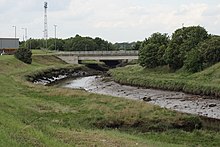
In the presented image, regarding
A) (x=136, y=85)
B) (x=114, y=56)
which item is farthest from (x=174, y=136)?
(x=114, y=56)

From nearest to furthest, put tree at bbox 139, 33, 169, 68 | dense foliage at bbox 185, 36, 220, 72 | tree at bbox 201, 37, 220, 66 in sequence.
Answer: tree at bbox 201, 37, 220, 66 → dense foliage at bbox 185, 36, 220, 72 → tree at bbox 139, 33, 169, 68

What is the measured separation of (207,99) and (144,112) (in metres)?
21.8

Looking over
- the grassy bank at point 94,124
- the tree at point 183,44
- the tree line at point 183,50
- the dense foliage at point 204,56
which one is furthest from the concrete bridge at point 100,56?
the grassy bank at point 94,124

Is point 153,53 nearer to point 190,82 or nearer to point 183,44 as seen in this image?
point 183,44

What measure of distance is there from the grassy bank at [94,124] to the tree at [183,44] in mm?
45198

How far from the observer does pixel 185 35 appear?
3780 inches

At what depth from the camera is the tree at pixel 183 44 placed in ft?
296

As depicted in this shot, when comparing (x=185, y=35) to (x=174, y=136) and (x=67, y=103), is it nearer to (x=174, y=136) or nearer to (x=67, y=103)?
(x=67, y=103)

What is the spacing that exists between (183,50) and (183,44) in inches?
77.1

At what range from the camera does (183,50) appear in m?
90.2

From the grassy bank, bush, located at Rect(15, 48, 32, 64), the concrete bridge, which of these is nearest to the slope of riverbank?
the grassy bank

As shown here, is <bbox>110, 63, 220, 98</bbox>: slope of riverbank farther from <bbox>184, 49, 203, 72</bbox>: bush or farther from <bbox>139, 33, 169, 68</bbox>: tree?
<bbox>139, 33, 169, 68</bbox>: tree

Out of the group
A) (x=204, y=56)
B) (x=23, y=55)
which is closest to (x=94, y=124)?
(x=204, y=56)

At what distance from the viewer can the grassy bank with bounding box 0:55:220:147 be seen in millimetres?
22516
